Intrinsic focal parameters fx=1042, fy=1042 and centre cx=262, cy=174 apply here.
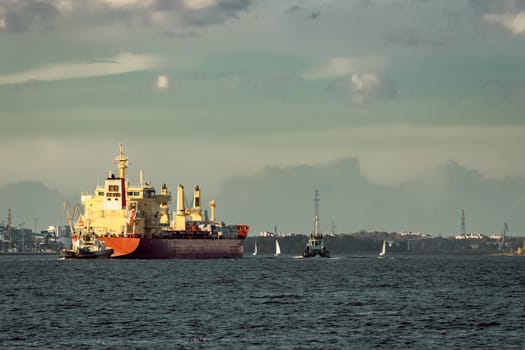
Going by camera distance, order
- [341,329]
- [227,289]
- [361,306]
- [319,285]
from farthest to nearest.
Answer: [319,285], [227,289], [361,306], [341,329]

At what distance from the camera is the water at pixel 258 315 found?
6147 centimetres

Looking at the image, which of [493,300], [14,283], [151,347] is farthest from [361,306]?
[14,283]

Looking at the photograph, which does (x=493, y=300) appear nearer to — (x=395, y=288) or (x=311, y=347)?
(x=395, y=288)

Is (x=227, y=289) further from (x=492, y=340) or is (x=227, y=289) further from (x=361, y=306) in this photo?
(x=492, y=340)

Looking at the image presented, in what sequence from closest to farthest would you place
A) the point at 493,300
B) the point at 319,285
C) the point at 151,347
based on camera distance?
the point at 151,347 < the point at 493,300 < the point at 319,285

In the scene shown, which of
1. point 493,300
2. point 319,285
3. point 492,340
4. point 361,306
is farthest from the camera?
point 319,285

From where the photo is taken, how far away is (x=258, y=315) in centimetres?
7694

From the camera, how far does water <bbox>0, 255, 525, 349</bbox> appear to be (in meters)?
61.5

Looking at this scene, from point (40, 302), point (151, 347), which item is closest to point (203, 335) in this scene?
point (151, 347)

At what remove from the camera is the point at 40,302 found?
89.2 m

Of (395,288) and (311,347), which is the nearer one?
(311,347)

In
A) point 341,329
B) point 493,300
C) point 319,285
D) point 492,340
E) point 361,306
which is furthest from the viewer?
point 319,285

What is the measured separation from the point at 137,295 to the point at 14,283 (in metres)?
29.6

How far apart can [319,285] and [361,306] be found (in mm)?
31088
